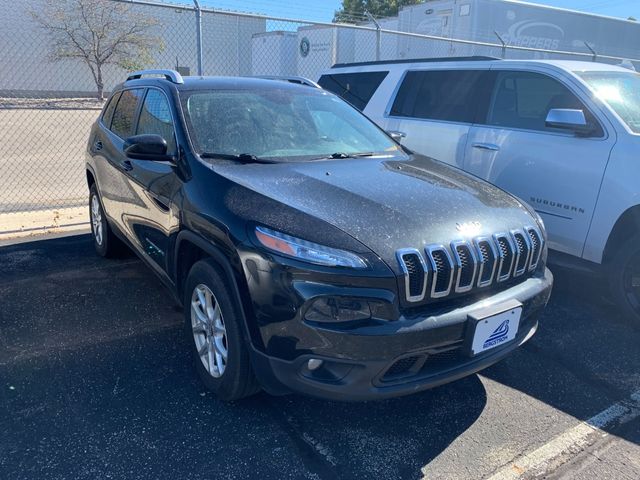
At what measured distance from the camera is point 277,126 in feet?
11.9

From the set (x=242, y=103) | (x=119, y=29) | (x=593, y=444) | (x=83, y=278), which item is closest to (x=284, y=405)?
(x=593, y=444)

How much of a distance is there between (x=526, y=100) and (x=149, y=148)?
139 inches

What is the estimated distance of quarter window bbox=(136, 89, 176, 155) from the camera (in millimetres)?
3408

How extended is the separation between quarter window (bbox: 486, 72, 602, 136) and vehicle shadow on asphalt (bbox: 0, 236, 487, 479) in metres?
2.64

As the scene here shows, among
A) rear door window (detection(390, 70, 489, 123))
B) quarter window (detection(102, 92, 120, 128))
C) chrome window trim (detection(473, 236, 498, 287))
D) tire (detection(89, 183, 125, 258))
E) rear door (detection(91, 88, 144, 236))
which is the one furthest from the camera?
rear door window (detection(390, 70, 489, 123))

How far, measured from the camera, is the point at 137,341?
11.8ft

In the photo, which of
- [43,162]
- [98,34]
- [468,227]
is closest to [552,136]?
[468,227]

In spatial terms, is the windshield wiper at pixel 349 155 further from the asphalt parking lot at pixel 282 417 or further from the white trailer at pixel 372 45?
the white trailer at pixel 372 45

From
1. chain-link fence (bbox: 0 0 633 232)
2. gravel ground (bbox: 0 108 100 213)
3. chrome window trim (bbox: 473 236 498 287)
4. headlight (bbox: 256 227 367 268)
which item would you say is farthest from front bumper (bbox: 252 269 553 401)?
gravel ground (bbox: 0 108 100 213)

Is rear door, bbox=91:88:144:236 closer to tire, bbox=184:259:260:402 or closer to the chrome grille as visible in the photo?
tire, bbox=184:259:260:402

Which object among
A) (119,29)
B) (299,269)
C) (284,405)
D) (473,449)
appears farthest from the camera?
(119,29)

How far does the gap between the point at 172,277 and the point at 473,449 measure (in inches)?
79.1

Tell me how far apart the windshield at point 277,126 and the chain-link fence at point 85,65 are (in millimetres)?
3083

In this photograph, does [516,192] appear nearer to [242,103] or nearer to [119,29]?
[242,103]
